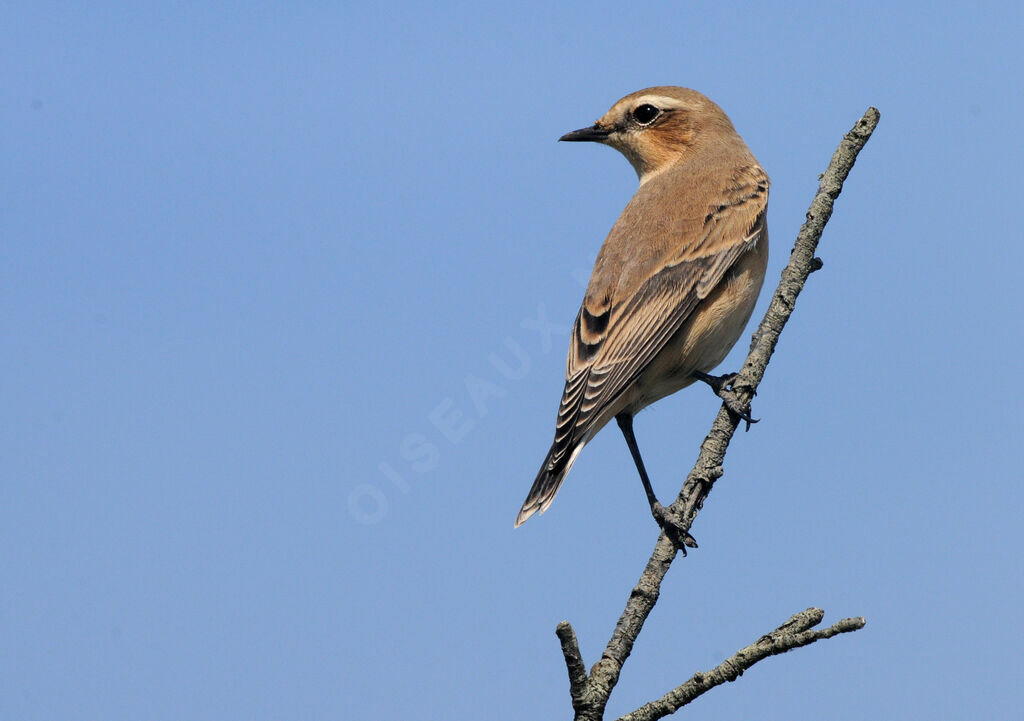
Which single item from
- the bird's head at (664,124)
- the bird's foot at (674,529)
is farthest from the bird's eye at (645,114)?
the bird's foot at (674,529)

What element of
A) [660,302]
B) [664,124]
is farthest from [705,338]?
[664,124]

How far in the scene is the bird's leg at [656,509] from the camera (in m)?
5.04

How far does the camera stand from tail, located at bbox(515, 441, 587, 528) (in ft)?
23.6

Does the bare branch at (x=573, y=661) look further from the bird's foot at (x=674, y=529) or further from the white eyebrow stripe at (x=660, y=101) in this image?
the white eyebrow stripe at (x=660, y=101)

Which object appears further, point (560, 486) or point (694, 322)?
point (694, 322)

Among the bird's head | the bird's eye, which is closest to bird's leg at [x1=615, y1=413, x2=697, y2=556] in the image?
the bird's head

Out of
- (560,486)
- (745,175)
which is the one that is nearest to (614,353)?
(560,486)

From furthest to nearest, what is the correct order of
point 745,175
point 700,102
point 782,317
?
point 700,102 < point 745,175 < point 782,317

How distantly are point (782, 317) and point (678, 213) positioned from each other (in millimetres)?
3203

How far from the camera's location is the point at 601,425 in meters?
7.83

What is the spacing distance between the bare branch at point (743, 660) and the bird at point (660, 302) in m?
2.37

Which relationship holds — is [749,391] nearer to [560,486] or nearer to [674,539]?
[674,539]

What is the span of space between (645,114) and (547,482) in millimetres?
4821

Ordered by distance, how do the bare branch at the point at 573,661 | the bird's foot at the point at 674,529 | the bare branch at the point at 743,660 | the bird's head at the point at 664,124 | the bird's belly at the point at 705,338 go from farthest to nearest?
the bird's head at the point at 664,124
the bird's belly at the point at 705,338
the bird's foot at the point at 674,529
the bare branch at the point at 743,660
the bare branch at the point at 573,661
